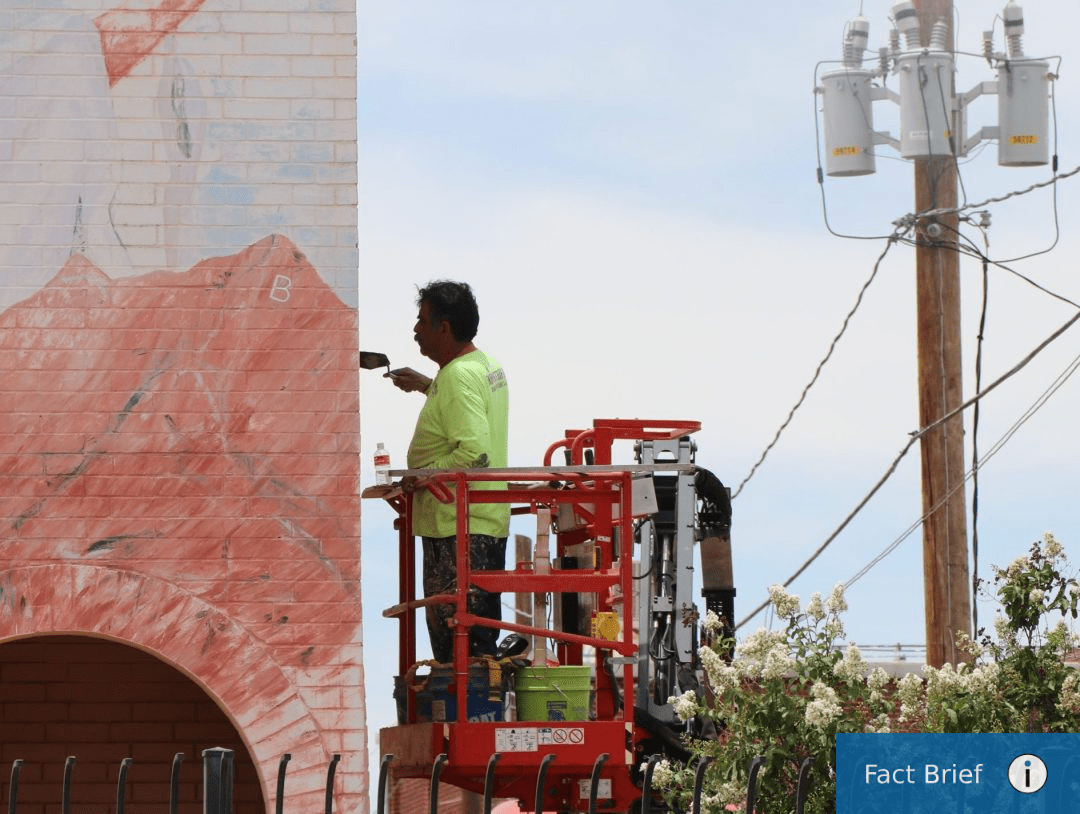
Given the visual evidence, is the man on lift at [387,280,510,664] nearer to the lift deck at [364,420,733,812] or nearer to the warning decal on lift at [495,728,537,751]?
the lift deck at [364,420,733,812]

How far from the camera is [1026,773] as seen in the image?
5848 mm

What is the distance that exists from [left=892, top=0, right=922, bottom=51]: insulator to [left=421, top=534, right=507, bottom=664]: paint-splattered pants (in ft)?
22.1

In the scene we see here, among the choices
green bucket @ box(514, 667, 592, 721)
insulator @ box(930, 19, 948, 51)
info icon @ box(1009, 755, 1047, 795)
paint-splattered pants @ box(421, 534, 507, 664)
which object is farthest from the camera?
insulator @ box(930, 19, 948, 51)

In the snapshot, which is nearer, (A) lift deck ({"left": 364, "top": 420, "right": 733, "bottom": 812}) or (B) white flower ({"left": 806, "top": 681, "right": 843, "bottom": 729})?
(B) white flower ({"left": 806, "top": 681, "right": 843, "bottom": 729})

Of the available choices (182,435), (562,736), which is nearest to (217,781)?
(182,435)

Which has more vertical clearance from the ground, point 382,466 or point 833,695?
point 382,466

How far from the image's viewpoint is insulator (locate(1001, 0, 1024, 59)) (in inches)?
561

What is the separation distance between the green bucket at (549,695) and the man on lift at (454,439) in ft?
0.86

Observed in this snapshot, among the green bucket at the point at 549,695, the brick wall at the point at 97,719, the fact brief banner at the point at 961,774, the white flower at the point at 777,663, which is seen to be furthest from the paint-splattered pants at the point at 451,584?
the fact brief banner at the point at 961,774

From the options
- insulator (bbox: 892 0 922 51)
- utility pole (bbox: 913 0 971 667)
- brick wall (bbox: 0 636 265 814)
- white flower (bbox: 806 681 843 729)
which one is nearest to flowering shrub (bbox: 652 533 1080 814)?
white flower (bbox: 806 681 843 729)

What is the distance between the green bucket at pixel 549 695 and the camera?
9.02 metres

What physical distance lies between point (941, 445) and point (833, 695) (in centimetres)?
746

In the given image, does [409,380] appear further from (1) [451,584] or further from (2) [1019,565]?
(2) [1019,565]

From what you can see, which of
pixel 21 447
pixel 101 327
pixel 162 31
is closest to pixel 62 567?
pixel 21 447
